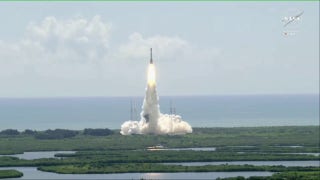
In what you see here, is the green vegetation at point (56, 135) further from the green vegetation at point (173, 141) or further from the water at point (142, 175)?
the water at point (142, 175)

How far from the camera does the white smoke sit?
523 feet

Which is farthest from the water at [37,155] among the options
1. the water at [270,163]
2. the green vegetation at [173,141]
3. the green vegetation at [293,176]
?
the green vegetation at [293,176]

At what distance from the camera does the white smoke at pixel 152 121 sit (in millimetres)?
159375

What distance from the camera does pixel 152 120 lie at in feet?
547

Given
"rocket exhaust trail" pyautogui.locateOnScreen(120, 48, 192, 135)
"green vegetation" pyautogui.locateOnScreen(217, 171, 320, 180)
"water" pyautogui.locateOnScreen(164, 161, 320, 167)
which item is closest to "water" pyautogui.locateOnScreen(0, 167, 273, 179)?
"green vegetation" pyautogui.locateOnScreen(217, 171, 320, 180)

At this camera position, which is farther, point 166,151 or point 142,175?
point 166,151

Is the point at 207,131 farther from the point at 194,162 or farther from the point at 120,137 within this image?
the point at 194,162

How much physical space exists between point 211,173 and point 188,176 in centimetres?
544

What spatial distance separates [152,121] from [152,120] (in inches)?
35.5

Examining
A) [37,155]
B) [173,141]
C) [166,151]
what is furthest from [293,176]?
[173,141]

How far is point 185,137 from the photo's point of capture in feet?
558

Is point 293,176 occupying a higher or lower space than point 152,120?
lower

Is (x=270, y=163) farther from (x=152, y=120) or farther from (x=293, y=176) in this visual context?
(x=152, y=120)

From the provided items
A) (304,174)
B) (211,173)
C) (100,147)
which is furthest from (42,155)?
(304,174)
